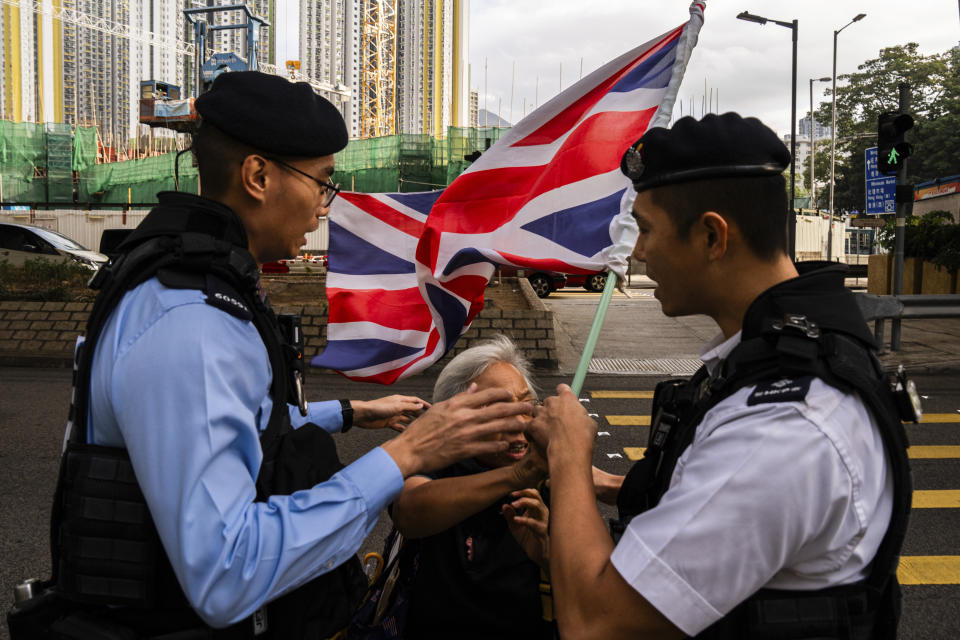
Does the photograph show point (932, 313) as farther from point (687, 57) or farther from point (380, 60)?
point (380, 60)

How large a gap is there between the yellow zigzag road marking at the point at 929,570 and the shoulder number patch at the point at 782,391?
324 cm

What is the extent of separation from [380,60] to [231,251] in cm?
9533

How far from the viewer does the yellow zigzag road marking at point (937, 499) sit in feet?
17.0

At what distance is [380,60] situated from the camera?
300ft

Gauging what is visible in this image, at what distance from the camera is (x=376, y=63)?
9200 cm

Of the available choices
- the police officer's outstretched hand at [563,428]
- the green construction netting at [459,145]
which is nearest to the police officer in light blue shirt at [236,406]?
the police officer's outstretched hand at [563,428]

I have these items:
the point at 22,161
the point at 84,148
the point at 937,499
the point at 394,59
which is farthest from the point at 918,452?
the point at 394,59

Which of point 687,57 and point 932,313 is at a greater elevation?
point 687,57

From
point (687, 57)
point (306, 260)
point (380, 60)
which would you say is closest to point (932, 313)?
point (687, 57)

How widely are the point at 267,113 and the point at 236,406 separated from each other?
0.70 meters

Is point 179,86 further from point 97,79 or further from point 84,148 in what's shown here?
point 97,79

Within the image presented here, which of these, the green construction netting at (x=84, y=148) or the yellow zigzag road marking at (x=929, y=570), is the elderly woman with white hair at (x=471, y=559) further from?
the green construction netting at (x=84, y=148)

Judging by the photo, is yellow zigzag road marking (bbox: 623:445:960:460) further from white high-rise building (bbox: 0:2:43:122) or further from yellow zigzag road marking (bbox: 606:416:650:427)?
white high-rise building (bbox: 0:2:43:122)

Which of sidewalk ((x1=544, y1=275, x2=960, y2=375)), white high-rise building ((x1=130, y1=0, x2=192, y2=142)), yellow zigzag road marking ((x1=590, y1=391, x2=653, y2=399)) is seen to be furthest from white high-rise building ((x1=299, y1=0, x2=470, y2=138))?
yellow zigzag road marking ((x1=590, y1=391, x2=653, y2=399))
